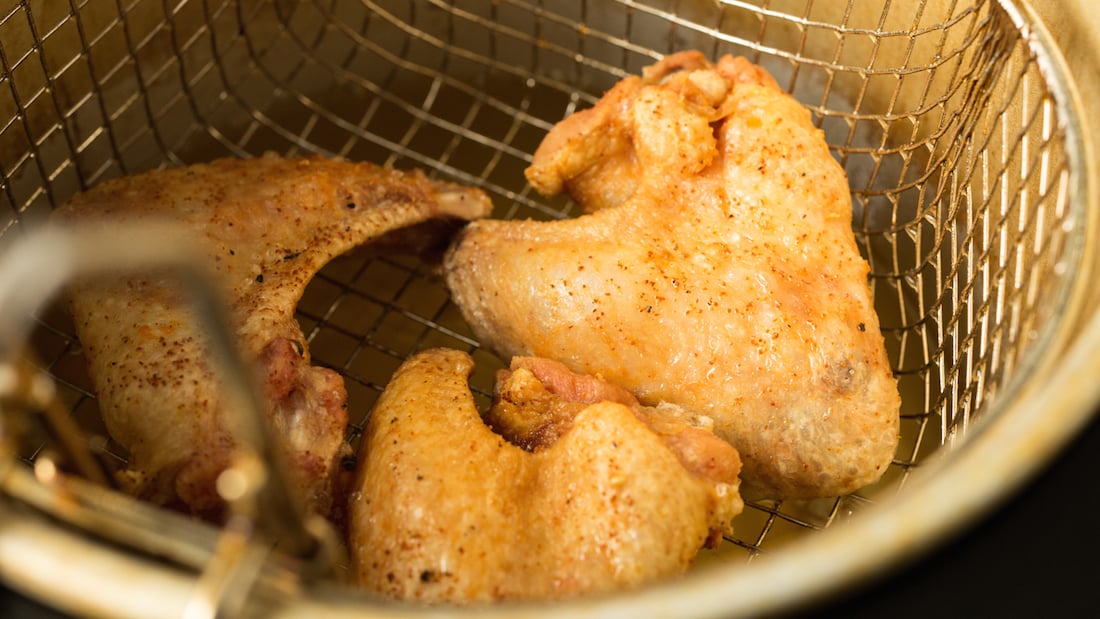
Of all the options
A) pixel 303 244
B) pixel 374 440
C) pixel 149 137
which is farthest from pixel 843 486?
pixel 149 137

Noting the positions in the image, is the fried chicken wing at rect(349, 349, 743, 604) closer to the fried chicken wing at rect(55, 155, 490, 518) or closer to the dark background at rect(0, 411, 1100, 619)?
the fried chicken wing at rect(55, 155, 490, 518)

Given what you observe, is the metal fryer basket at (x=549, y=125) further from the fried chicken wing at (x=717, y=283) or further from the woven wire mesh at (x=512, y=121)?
the fried chicken wing at (x=717, y=283)

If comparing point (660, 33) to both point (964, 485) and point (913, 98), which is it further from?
point (964, 485)

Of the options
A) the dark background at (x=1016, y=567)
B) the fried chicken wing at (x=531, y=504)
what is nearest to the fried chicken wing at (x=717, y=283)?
the fried chicken wing at (x=531, y=504)


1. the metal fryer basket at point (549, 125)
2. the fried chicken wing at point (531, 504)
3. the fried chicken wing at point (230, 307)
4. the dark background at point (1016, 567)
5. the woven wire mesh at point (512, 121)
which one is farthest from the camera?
the woven wire mesh at point (512, 121)

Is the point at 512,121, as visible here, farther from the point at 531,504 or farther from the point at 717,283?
the point at 531,504
